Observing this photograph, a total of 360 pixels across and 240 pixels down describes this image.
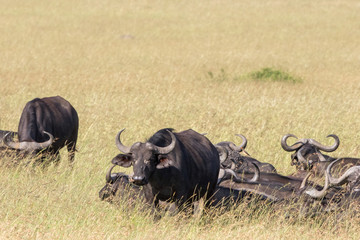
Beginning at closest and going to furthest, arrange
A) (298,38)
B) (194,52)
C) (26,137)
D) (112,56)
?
(26,137), (112,56), (194,52), (298,38)

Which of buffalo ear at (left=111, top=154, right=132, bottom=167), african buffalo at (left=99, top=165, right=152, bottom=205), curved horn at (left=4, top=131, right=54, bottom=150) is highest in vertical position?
buffalo ear at (left=111, top=154, right=132, bottom=167)

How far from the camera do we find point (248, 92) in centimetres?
2052

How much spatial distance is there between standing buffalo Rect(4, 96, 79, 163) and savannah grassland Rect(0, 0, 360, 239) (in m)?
0.41

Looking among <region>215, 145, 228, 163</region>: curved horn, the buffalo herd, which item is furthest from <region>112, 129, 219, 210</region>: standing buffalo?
<region>215, 145, 228, 163</region>: curved horn

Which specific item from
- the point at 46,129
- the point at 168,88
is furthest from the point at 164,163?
the point at 168,88

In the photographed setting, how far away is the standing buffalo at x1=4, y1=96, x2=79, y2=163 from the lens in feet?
35.9

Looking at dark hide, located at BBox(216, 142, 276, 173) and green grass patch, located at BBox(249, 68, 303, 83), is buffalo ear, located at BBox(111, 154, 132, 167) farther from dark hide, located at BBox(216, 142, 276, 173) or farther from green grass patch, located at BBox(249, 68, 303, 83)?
green grass patch, located at BBox(249, 68, 303, 83)

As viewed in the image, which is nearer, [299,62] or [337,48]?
[299,62]

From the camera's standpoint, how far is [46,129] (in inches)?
469

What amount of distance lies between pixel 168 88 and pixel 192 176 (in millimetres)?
12740

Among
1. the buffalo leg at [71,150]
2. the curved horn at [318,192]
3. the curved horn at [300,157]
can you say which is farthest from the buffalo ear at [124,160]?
the curved horn at [300,157]

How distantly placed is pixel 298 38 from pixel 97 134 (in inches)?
1033

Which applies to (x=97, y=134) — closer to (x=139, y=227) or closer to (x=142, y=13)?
(x=139, y=227)

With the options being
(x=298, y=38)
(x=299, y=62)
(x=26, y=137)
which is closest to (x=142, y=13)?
(x=298, y=38)
